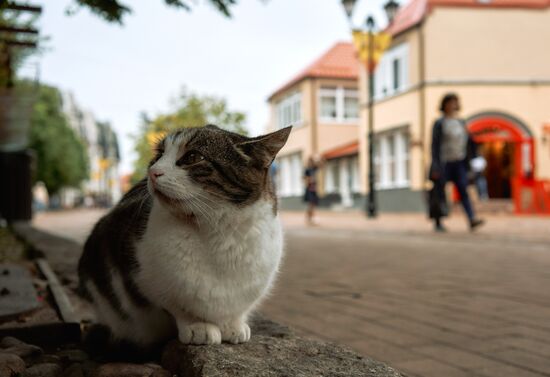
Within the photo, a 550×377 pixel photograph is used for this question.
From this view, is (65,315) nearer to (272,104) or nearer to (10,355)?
Result: (10,355)

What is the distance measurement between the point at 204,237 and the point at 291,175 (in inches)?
1388

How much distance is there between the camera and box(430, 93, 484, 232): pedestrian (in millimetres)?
9922

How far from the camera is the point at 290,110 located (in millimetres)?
35969

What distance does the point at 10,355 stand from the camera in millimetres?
2119

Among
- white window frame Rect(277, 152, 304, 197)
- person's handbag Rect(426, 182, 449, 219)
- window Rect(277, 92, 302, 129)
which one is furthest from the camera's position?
white window frame Rect(277, 152, 304, 197)

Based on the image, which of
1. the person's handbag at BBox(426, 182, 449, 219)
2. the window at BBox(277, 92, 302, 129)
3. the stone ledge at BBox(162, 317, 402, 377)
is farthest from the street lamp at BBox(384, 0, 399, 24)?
the stone ledge at BBox(162, 317, 402, 377)

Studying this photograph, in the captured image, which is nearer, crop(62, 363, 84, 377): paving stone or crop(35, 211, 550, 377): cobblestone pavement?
crop(62, 363, 84, 377): paving stone

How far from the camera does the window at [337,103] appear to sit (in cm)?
3281

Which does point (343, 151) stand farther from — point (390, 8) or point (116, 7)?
point (116, 7)

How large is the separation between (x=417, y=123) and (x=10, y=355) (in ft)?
72.3

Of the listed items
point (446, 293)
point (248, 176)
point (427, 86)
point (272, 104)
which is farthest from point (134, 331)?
point (272, 104)

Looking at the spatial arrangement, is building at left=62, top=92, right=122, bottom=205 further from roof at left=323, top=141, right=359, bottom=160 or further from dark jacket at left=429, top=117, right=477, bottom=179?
dark jacket at left=429, top=117, right=477, bottom=179

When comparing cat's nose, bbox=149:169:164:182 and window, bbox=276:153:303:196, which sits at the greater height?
window, bbox=276:153:303:196

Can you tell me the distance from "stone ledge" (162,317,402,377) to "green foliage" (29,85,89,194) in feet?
146
